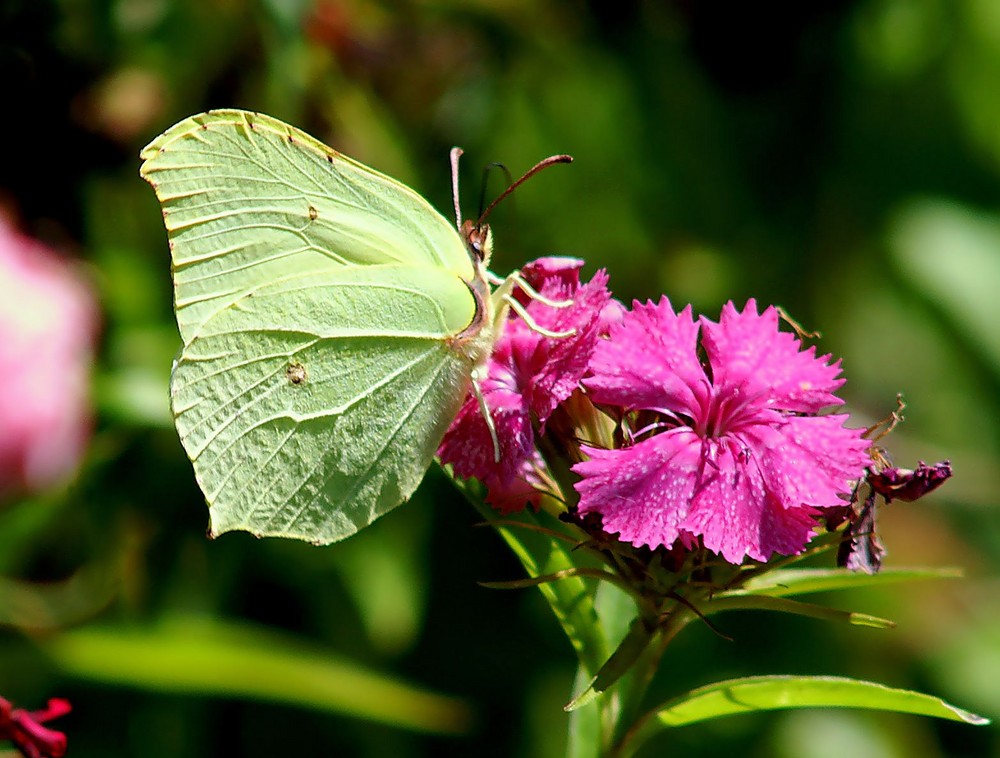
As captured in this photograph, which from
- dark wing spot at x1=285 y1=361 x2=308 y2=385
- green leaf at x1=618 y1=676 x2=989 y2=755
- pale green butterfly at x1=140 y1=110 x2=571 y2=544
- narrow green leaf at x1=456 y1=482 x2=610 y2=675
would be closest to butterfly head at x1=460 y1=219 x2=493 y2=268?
pale green butterfly at x1=140 y1=110 x2=571 y2=544

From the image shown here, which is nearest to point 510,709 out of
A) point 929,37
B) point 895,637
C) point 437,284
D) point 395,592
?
point 395,592

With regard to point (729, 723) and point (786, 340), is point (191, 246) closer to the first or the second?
point (786, 340)

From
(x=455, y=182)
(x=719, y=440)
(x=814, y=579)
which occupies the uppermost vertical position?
(x=455, y=182)

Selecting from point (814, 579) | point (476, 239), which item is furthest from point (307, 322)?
point (814, 579)

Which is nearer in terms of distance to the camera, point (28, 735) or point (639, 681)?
point (28, 735)

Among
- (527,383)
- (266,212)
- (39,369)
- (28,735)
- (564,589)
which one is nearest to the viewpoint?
(28,735)

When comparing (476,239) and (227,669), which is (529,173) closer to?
(476,239)

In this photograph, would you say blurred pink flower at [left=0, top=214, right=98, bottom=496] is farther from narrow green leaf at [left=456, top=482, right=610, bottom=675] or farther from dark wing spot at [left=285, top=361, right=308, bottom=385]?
narrow green leaf at [left=456, top=482, right=610, bottom=675]

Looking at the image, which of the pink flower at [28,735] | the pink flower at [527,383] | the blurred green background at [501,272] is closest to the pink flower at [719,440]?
the pink flower at [527,383]
